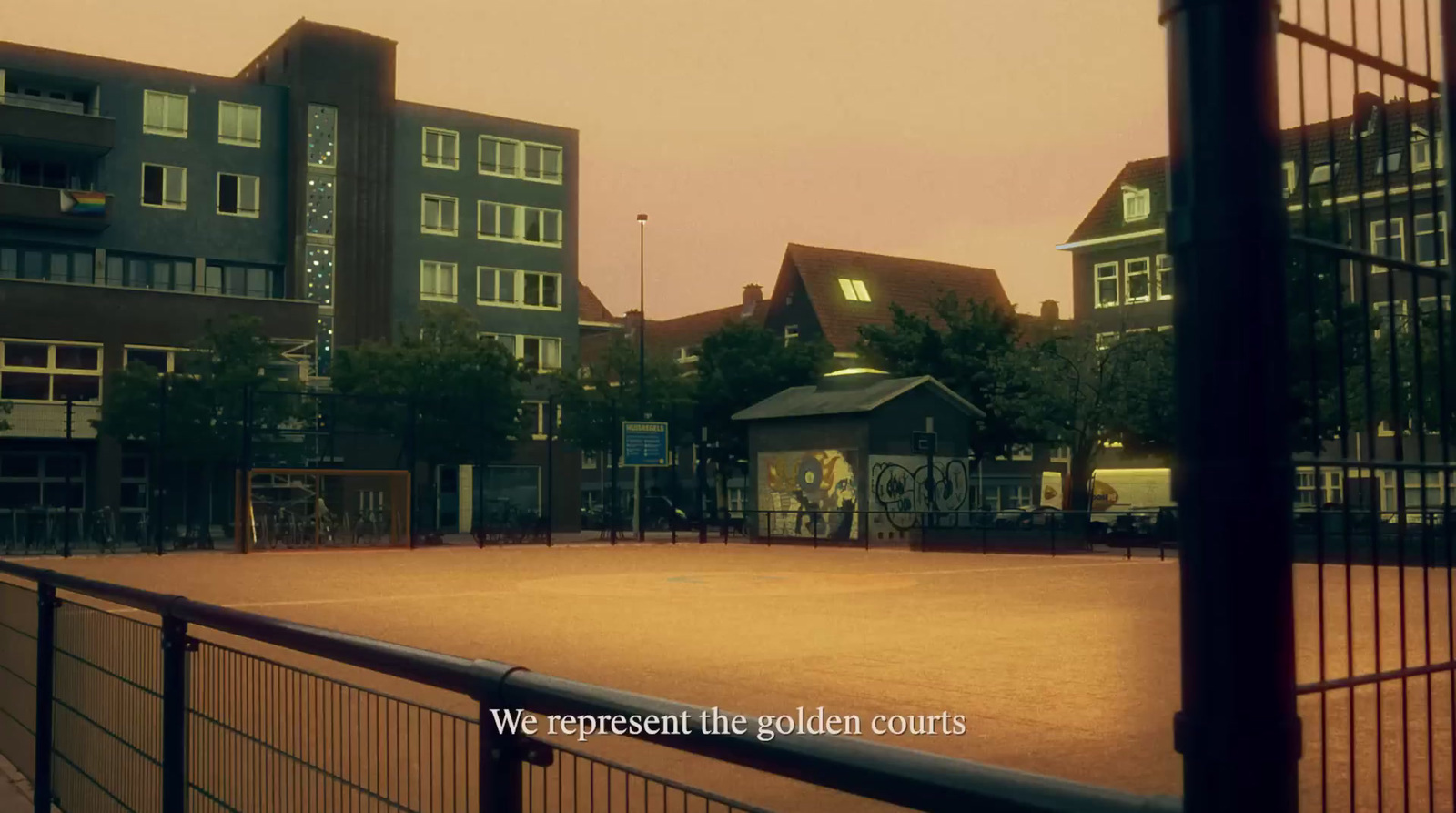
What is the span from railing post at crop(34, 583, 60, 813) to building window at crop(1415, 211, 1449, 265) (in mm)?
5095

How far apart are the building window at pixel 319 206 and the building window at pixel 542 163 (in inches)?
369

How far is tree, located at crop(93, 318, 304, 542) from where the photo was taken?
40.2 m

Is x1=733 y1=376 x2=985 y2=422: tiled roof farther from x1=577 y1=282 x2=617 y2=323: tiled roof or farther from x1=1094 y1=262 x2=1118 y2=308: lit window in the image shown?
x1=577 y1=282 x2=617 y2=323: tiled roof

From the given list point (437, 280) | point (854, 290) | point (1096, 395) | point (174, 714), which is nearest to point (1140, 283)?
point (1096, 395)

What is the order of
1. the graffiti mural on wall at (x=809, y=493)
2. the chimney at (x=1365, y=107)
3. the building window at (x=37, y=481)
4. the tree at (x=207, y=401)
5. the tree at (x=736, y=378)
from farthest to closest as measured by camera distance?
1. the tree at (x=736, y=378)
2. the building window at (x=37, y=481)
3. the graffiti mural on wall at (x=809, y=493)
4. the tree at (x=207, y=401)
5. the chimney at (x=1365, y=107)

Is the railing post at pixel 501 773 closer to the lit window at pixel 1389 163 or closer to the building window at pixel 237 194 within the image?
the lit window at pixel 1389 163

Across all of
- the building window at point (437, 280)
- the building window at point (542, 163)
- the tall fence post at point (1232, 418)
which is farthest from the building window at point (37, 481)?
the tall fence post at point (1232, 418)

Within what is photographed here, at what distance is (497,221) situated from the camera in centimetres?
5938

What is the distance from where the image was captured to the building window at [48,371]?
43.9 metres

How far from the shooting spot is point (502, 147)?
59.5 metres

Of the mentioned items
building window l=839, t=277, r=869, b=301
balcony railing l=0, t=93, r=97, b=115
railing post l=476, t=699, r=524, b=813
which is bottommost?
railing post l=476, t=699, r=524, b=813

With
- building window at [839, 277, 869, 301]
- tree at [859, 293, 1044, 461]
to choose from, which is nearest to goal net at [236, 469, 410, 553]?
tree at [859, 293, 1044, 461]

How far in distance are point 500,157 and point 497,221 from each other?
2.72 m

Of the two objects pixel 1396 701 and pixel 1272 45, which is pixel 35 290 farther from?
pixel 1272 45
